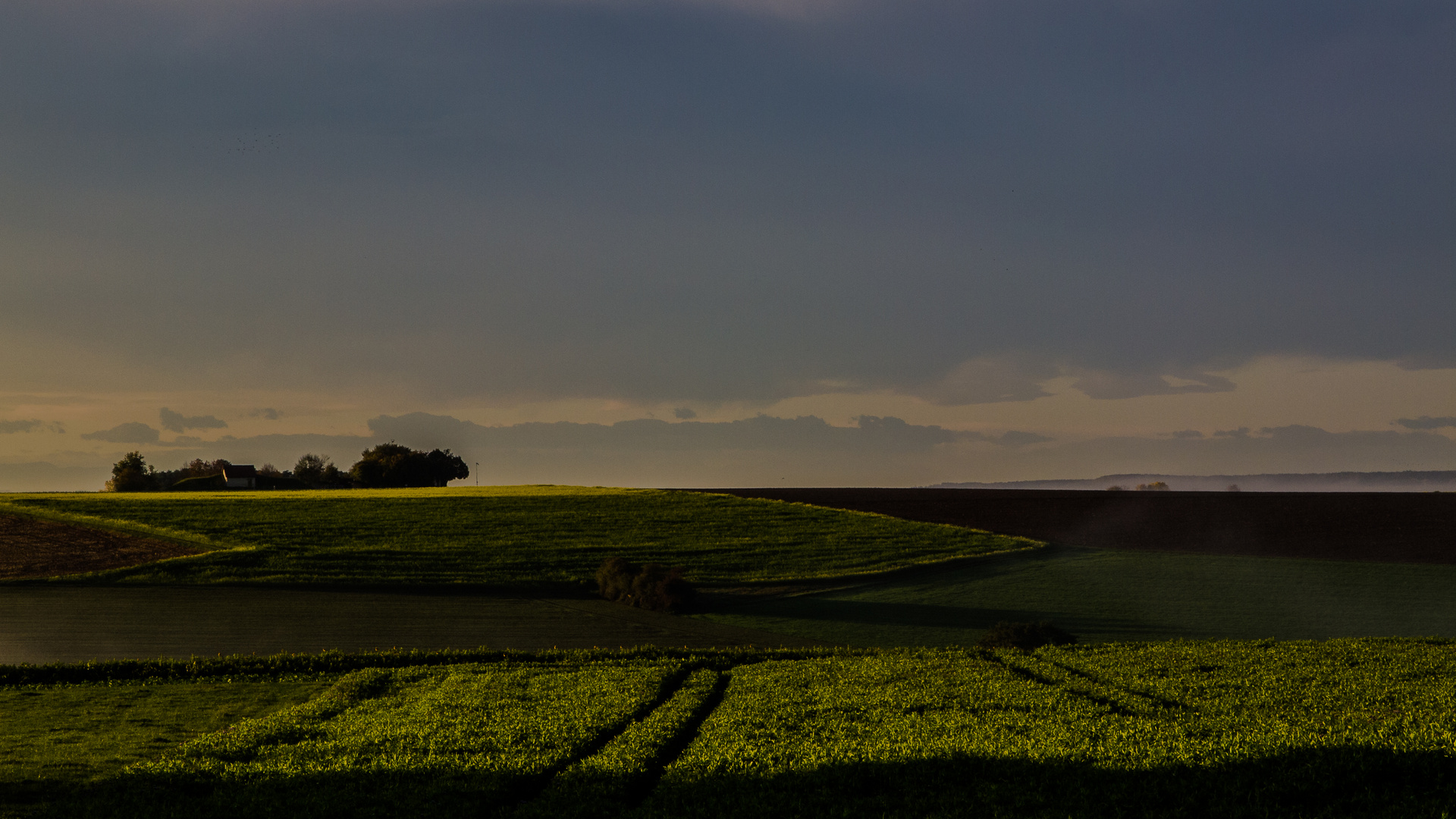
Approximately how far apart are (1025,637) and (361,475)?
343 feet

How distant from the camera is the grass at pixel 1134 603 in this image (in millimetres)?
37031

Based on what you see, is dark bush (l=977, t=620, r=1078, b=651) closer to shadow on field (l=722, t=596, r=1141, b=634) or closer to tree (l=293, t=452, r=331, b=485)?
shadow on field (l=722, t=596, r=1141, b=634)

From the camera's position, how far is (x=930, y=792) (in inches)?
458

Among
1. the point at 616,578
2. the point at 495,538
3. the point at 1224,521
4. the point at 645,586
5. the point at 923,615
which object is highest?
the point at 1224,521

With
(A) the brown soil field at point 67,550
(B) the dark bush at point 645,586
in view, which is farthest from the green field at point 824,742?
(A) the brown soil field at point 67,550

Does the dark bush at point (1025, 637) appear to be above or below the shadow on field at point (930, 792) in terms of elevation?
below

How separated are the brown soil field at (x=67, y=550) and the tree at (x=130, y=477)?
82.4 metres

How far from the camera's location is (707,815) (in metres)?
11.2

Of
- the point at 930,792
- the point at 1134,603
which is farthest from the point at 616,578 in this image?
the point at 930,792

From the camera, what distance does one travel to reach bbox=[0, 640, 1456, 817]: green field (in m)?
11.4

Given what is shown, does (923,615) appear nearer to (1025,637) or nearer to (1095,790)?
(1025,637)

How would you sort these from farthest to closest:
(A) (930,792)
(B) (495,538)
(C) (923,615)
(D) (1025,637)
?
(B) (495,538)
(C) (923,615)
(D) (1025,637)
(A) (930,792)

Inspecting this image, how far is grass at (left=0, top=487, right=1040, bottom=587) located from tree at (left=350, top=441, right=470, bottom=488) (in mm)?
42498

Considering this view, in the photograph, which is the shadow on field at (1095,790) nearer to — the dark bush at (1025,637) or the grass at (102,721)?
the grass at (102,721)
